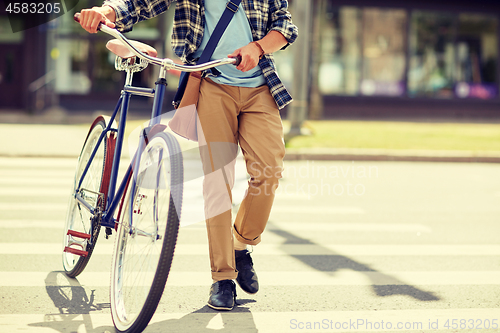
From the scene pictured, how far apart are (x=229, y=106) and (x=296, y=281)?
1.24m

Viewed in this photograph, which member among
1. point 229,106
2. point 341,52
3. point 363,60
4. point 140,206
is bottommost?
point 140,206

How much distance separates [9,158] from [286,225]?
220 inches

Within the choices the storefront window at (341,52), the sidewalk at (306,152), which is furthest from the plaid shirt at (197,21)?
the storefront window at (341,52)

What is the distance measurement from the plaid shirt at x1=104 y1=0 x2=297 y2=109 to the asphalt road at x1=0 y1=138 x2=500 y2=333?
3.73 feet

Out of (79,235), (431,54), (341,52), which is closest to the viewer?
(79,235)

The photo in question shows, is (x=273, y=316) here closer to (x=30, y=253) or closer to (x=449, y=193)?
(x=30, y=253)

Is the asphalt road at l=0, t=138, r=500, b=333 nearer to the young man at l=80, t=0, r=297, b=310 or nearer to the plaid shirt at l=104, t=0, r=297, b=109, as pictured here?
the young man at l=80, t=0, r=297, b=310

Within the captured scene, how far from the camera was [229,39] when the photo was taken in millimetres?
3102

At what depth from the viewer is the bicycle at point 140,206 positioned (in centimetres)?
253

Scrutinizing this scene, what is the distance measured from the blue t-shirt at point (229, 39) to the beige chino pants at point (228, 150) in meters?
0.04

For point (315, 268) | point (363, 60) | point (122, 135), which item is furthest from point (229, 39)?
point (363, 60)

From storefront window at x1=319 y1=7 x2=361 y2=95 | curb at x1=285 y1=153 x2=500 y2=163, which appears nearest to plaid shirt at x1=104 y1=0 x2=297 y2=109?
curb at x1=285 y1=153 x2=500 y2=163

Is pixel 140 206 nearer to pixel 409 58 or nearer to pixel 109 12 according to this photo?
pixel 109 12

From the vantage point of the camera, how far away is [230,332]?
2846 millimetres
